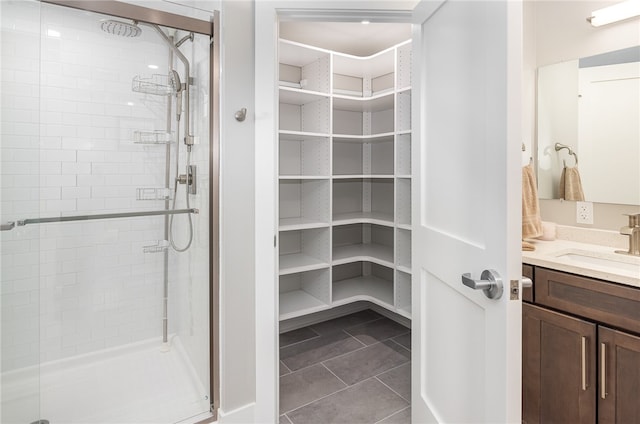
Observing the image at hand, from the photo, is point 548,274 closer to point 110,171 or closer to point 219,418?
point 219,418

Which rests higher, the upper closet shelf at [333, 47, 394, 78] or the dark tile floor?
the upper closet shelf at [333, 47, 394, 78]

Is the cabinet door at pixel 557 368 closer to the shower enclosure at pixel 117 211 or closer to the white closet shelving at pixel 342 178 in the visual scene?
the white closet shelving at pixel 342 178

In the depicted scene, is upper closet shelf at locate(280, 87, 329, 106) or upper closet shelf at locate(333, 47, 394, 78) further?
upper closet shelf at locate(333, 47, 394, 78)

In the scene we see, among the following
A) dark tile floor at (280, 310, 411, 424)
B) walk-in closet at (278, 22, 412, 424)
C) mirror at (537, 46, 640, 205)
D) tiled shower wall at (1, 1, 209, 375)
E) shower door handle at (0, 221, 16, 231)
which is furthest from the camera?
walk-in closet at (278, 22, 412, 424)

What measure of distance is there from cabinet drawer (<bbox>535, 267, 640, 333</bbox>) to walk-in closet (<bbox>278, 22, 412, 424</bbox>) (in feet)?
3.31

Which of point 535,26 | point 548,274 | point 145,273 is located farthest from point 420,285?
point 535,26

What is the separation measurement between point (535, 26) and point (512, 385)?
2142 millimetres

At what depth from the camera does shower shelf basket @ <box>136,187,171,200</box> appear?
183 cm

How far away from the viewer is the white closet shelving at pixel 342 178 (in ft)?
8.71

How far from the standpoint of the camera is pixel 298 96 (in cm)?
270

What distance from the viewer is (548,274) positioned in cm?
154

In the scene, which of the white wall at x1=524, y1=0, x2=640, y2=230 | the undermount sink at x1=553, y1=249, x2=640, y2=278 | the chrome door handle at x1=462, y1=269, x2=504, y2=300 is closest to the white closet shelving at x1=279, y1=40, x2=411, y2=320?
the white wall at x1=524, y1=0, x2=640, y2=230

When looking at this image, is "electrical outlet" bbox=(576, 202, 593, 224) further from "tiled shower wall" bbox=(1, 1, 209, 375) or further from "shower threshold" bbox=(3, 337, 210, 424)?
"shower threshold" bbox=(3, 337, 210, 424)

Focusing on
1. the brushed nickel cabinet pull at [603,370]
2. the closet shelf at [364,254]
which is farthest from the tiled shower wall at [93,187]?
the brushed nickel cabinet pull at [603,370]
